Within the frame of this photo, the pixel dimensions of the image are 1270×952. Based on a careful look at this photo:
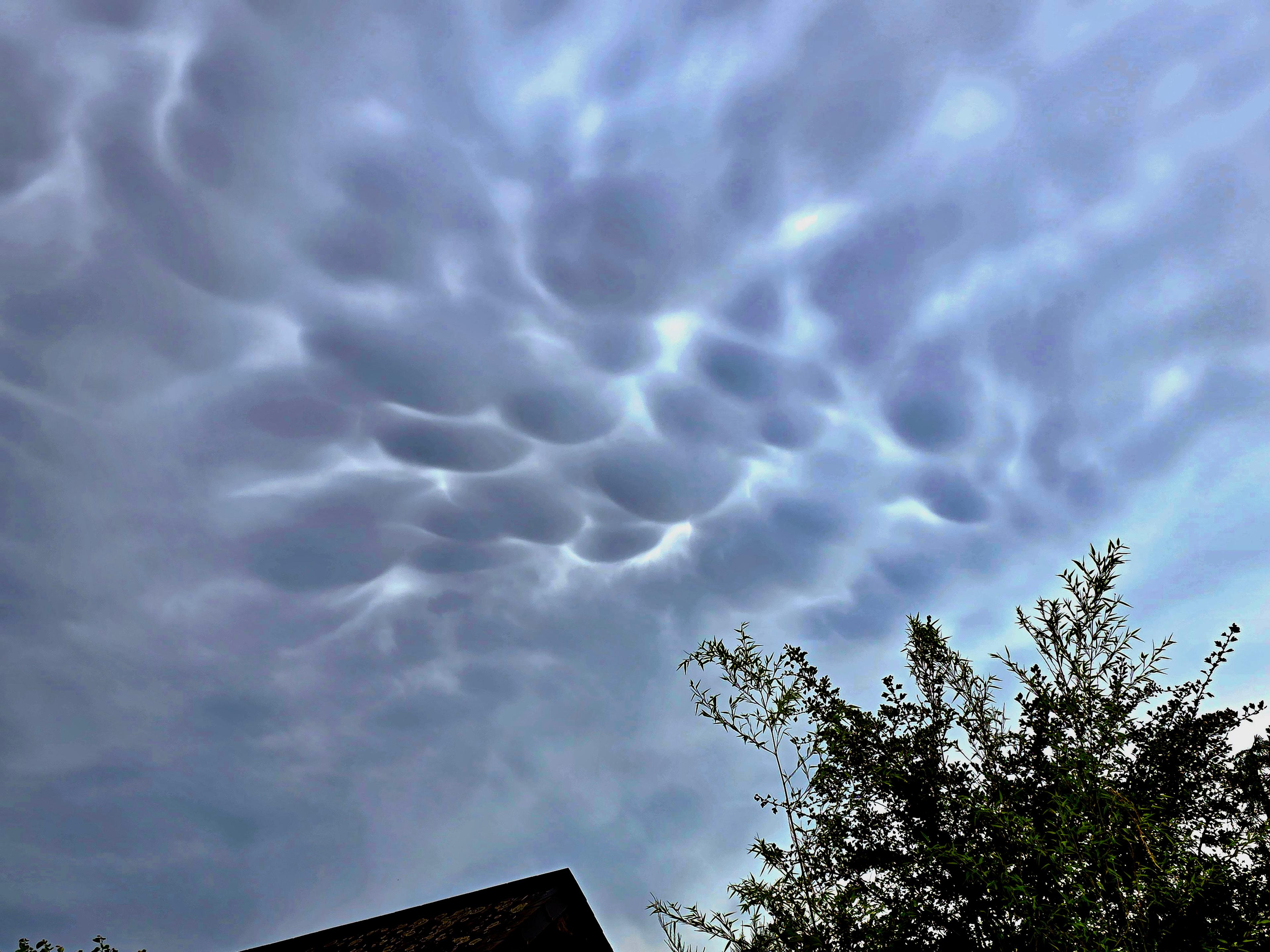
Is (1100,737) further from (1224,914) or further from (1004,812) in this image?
(1224,914)

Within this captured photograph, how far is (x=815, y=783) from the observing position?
11828mm

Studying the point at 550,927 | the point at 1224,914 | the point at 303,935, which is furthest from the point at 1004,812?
the point at 303,935

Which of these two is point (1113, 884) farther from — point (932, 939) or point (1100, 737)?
point (932, 939)

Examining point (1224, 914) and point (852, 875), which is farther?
point (852, 875)

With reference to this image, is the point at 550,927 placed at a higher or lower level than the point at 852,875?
higher

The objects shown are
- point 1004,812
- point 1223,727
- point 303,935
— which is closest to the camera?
point 1004,812

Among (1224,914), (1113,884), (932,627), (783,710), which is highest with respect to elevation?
(932,627)

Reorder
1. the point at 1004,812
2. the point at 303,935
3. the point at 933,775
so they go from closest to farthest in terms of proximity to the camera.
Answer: the point at 1004,812 < the point at 933,775 < the point at 303,935

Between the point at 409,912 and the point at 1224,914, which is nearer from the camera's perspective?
the point at 1224,914

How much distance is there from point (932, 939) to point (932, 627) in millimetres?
4932

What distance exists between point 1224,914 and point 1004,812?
191 inches

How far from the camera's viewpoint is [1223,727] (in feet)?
44.8

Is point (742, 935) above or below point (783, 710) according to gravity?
below

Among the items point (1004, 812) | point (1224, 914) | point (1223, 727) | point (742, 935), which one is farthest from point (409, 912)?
point (1223, 727)
